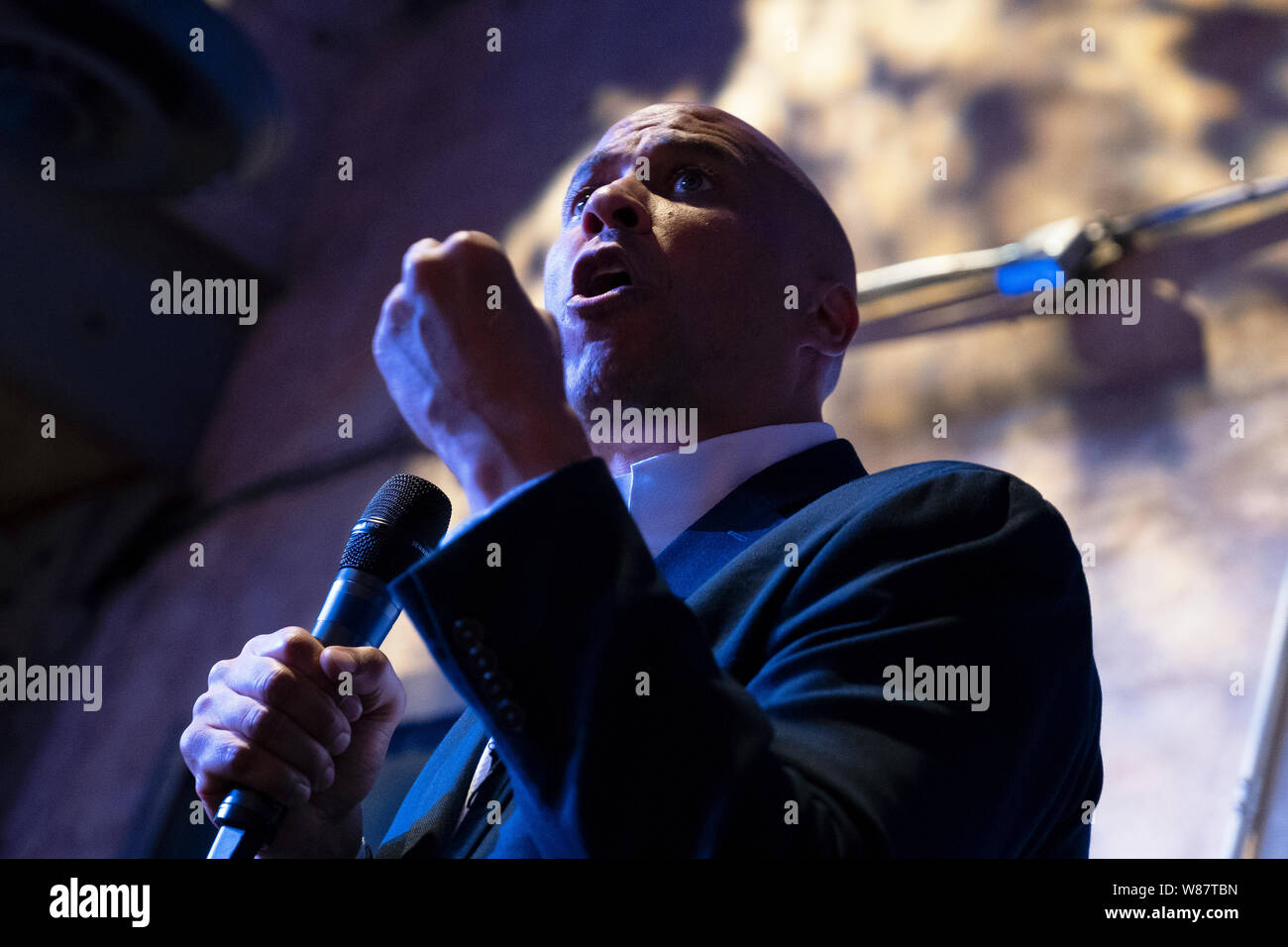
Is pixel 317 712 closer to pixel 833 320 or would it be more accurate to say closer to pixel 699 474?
pixel 699 474

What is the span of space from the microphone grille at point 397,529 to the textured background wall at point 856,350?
4.10 feet

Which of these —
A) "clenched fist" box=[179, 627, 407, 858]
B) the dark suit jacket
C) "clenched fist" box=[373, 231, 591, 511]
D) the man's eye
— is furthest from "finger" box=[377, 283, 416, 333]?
the man's eye

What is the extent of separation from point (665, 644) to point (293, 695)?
39 cm

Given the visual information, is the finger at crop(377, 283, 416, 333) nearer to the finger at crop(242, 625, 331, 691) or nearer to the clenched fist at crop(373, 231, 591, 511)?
the clenched fist at crop(373, 231, 591, 511)

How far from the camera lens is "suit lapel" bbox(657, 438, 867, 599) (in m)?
1.06

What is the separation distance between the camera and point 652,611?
2.18ft

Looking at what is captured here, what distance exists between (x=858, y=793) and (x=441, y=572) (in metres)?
0.26

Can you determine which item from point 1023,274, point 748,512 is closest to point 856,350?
point 1023,274

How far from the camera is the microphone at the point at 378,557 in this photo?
1.04m

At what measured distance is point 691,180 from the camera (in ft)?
4.65

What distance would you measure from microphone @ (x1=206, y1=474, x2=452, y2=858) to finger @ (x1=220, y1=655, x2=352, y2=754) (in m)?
0.07
